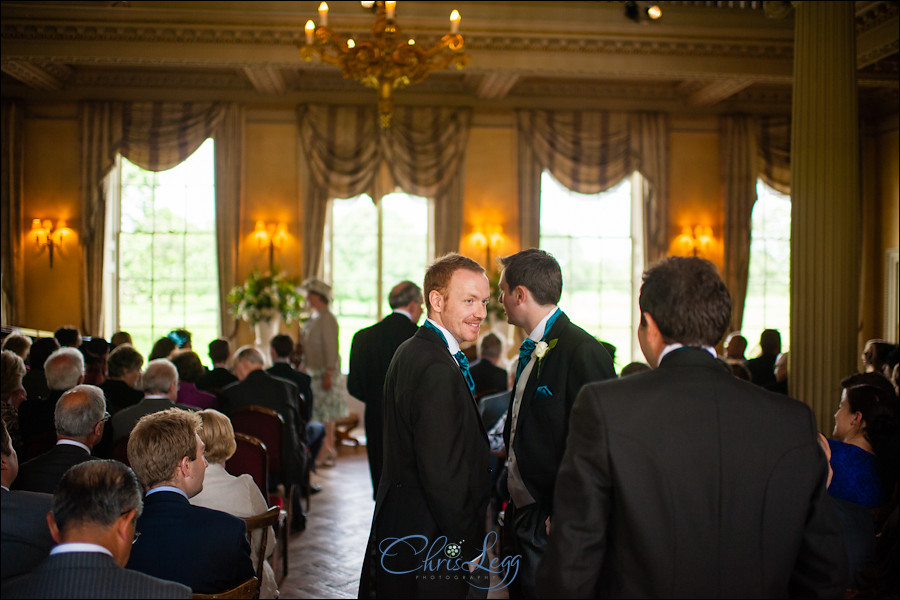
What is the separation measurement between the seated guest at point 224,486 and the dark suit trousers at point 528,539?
4.00 ft

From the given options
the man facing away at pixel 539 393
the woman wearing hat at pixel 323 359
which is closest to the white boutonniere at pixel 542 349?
the man facing away at pixel 539 393

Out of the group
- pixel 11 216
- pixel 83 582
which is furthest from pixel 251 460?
pixel 11 216

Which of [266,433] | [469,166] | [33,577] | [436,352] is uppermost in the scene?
[469,166]

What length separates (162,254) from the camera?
11516 mm

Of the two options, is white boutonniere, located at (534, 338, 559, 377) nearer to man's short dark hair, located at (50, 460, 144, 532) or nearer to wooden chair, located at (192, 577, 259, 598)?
wooden chair, located at (192, 577, 259, 598)

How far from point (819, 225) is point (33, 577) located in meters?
5.38

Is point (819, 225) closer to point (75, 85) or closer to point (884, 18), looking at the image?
point (884, 18)

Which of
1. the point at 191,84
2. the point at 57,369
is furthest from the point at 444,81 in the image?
the point at 57,369

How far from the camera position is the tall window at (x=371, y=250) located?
11562mm

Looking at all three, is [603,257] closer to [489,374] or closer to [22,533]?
[489,374]

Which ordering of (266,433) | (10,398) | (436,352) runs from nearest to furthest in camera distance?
1. (436,352)
2. (10,398)
3. (266,433)

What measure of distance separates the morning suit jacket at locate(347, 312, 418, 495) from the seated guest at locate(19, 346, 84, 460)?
1.62 m

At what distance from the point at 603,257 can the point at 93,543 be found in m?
10.9

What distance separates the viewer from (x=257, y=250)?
36.8 ft
